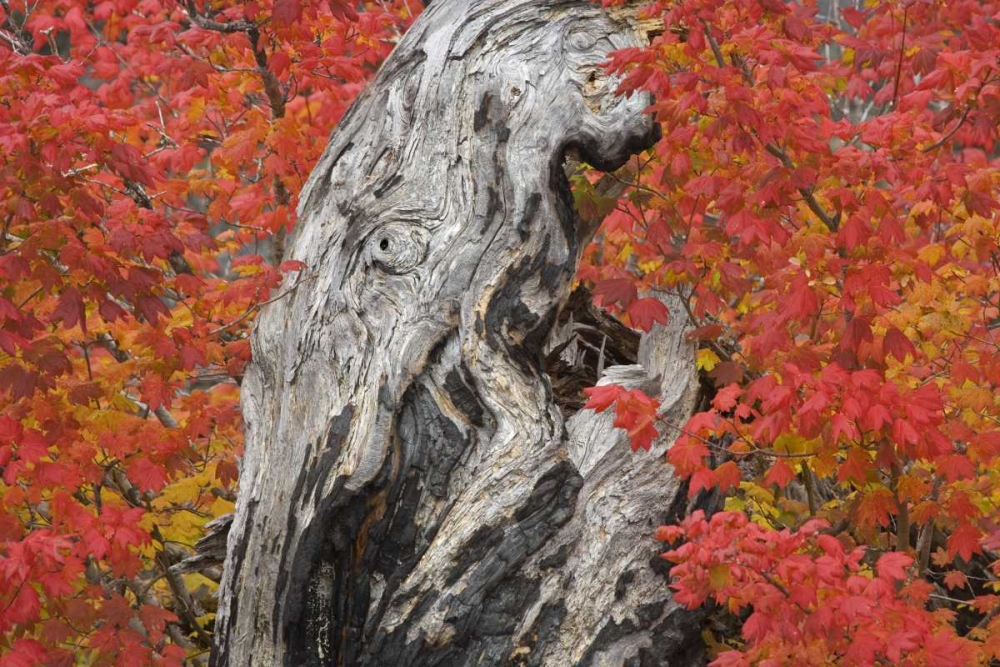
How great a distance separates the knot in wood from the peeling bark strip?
0.04 ft

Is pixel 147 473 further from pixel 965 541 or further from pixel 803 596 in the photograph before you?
pixel 965 541

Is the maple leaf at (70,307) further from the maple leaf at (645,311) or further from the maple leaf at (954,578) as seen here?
the maple leaf at (954,578)

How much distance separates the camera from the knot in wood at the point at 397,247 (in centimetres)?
468

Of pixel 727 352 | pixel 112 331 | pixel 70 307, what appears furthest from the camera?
pixel 112 331

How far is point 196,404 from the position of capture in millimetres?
5430

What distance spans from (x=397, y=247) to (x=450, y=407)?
0.79 meters

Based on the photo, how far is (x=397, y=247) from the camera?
4.71 metres

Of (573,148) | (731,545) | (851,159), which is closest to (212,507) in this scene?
(573,148)

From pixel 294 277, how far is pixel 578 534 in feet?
6.02

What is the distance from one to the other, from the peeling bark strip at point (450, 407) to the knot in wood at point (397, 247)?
0.04 ft

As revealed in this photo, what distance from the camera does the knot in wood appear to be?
184 inches

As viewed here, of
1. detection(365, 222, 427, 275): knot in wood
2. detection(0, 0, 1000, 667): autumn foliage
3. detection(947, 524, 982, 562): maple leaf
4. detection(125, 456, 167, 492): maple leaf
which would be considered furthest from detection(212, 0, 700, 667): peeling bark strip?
detection(947, 524, 982, 562): maple leaf

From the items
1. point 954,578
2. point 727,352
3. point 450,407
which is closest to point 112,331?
point 450,407

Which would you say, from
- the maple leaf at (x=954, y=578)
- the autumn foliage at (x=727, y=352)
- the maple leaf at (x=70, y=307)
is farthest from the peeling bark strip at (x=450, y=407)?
the maple leaf at (x=954, y=578)
